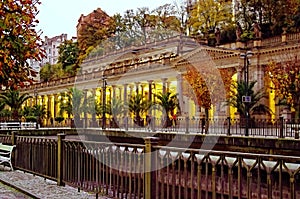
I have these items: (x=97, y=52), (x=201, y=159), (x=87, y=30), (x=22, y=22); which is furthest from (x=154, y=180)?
(x=87, y=30)

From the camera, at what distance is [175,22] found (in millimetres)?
64000

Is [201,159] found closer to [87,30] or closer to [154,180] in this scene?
[154,180]

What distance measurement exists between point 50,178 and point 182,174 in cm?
540

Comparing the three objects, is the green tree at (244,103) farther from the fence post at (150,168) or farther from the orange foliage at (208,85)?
the fence post at (150,168)

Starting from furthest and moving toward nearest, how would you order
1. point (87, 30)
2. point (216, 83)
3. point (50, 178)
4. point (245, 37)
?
point (87, 30) → point (245, 37) → point (216, 83) → point (50, 178)

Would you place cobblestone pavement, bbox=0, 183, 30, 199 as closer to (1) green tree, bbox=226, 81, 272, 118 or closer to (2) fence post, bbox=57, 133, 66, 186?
(2) fence post, bbox=57, 133, 66, 186

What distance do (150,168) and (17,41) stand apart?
3.01 m

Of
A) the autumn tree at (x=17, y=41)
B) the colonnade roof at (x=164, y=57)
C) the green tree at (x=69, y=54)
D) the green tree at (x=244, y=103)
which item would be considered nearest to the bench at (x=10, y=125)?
the colonnade roof at (x=164, y=57)

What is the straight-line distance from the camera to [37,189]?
36.9 ft

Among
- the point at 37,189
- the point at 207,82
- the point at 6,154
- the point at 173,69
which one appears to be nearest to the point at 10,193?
the point at 37,189

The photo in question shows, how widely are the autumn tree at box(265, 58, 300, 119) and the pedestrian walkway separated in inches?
851

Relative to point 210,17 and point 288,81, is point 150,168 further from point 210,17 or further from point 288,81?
point 210,17

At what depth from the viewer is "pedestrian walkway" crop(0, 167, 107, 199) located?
33.8ft

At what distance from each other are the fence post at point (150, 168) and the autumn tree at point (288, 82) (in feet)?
80.0
